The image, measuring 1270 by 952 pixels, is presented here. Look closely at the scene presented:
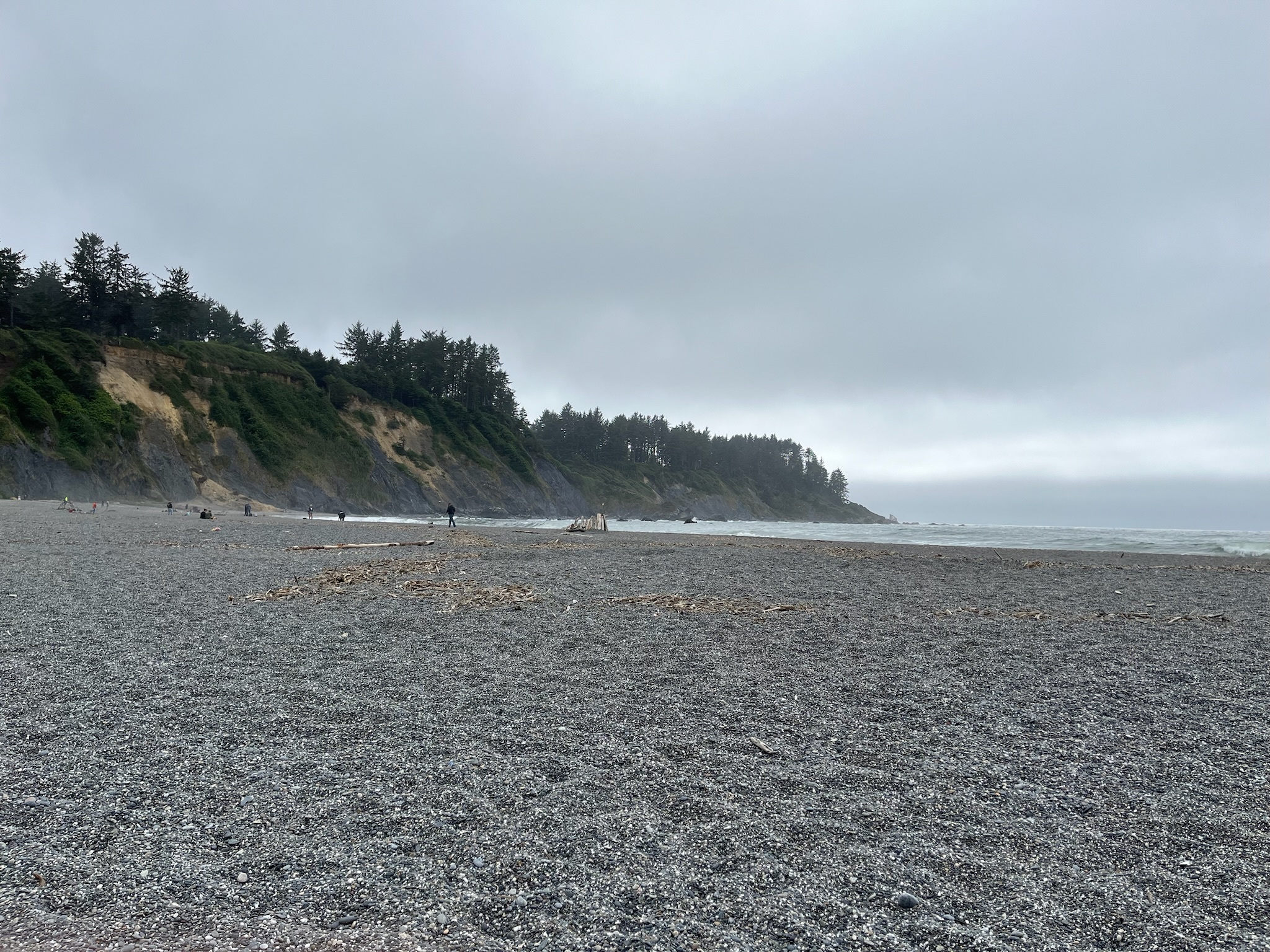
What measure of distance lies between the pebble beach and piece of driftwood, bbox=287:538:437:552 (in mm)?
9004

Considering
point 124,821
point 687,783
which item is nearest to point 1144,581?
point 687,783

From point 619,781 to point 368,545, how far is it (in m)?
18.9

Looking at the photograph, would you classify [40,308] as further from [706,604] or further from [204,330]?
[706,604]

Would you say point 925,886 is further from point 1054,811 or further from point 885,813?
point 1054,811

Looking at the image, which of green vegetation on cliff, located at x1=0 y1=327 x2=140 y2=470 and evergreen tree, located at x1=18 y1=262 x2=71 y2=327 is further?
evergreen tree, located at x1=18 y1=262 x2=71 y2=327

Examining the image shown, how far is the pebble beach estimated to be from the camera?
2.88 m

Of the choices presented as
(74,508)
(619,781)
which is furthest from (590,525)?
(619,781)

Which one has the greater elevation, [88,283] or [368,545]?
[88,283]

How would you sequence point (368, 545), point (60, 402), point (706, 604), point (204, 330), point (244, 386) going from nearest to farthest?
point (706, 604) → point (368, 545) → point (60, 402) → point (244, 386) → point (204, 330)

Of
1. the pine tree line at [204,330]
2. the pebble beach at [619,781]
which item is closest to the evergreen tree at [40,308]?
the pine tree line at [204,330]

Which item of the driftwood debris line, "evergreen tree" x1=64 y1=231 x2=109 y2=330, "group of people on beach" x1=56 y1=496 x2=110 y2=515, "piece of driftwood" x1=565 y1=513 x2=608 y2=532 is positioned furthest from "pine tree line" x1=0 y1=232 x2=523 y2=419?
the driftwood debris line

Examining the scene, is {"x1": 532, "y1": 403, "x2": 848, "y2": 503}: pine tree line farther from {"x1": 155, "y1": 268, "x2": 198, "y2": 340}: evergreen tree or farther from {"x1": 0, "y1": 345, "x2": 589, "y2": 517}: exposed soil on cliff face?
{"x1": 155, "y1": 268, "x2": 198, "y2": 340}: evergreen tree

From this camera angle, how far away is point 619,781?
4227 millimetres

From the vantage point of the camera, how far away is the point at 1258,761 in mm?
4723
